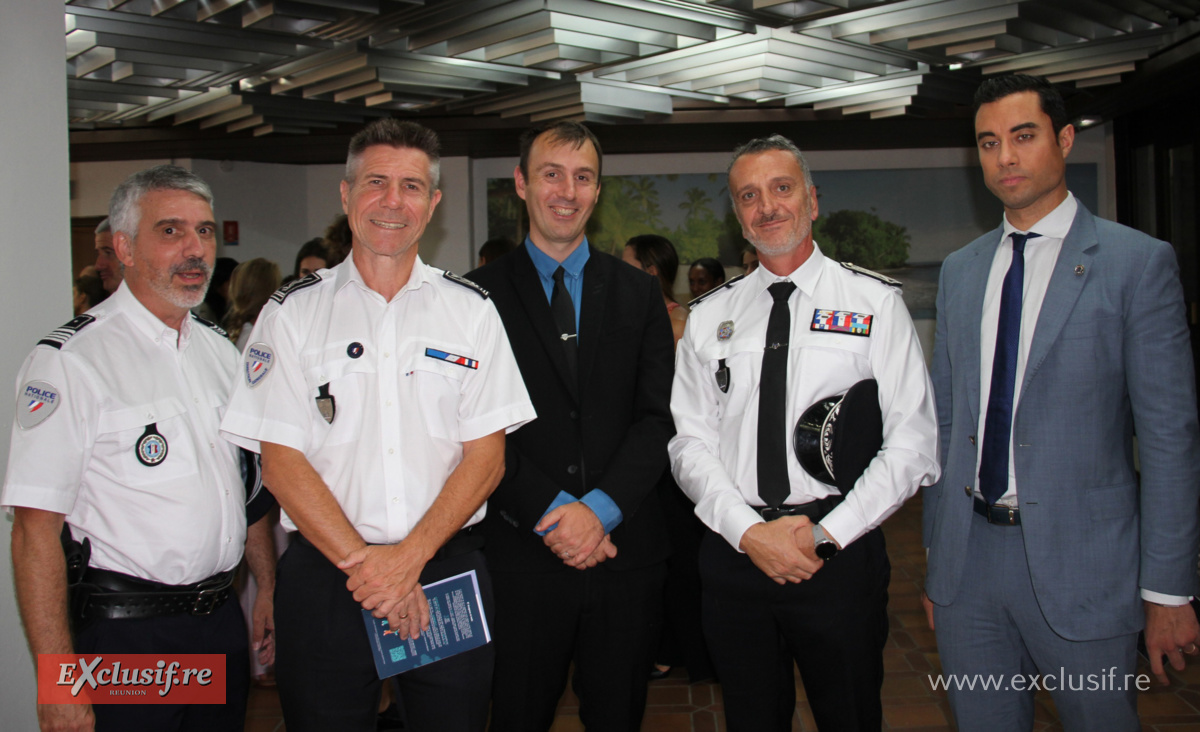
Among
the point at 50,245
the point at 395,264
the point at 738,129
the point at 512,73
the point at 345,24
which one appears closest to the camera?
the point at 395,264

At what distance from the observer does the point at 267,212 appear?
30.0 feet

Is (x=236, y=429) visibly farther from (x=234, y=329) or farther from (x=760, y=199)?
(x=234, y=329)

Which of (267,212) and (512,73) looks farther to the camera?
(267,212)

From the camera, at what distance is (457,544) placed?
2.02 meters

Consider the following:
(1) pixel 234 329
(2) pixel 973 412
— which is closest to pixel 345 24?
(1) pixel 234 329

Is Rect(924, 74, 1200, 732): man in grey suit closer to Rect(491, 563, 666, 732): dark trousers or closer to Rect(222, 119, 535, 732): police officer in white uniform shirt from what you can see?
Rect(491, 563, 666, 732): dark trousers

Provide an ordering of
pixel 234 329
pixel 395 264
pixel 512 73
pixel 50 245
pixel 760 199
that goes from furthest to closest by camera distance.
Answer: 1. pixel 512 73
2. pixel 234 329
3. pixel 50 245
4. pixel 760 199
5. pixel 395 264

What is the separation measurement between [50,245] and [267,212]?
7.05 metres

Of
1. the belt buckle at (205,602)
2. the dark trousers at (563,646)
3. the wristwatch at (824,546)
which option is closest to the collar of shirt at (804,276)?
the wristwatch at (824,546)

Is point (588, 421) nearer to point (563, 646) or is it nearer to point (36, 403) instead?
point (563, 646)

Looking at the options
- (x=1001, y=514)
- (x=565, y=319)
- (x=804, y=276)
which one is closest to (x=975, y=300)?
(x=804, y=276)

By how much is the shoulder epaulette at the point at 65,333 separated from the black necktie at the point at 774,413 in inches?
68.1

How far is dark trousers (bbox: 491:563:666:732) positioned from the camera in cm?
223

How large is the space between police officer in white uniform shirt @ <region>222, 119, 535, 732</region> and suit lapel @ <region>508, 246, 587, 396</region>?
22cm
